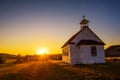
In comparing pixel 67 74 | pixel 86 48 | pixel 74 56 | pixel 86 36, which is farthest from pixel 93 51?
pixel 67 74

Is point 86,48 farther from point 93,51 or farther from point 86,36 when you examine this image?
point 86,36

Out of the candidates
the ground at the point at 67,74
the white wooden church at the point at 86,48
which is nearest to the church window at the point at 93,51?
the white wooden church at the point at 86,48

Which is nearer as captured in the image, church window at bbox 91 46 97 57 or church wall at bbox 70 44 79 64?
church window at bbox 91 46 97 57

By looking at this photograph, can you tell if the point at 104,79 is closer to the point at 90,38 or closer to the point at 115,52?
the point at 90,38

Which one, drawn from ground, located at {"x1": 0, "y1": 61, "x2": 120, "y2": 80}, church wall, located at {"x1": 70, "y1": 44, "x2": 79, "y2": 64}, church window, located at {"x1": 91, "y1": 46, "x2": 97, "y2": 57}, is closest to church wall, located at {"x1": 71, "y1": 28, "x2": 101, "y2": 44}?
church wall, located at {"x1": 70, "y1": 44, "x2": 79, "y2": 64}

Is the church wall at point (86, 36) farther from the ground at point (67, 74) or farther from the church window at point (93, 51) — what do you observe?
the ground at point (67, 74)

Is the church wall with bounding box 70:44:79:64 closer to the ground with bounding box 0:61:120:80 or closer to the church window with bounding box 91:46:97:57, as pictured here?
the church window with bounding box 91:46:97:57

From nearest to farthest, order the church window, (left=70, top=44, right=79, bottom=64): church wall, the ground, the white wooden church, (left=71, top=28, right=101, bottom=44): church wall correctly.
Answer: the ground → the white wooden church → the church window → (left=70, top=44, right=79, bottom=64): church wall → (left=71, top=28, right=101, bottom=44): church wall

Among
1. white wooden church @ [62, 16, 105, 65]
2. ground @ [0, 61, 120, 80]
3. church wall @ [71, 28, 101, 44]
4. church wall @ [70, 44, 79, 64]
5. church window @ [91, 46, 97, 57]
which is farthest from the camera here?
church wall @ [71, 28, 101, 44]

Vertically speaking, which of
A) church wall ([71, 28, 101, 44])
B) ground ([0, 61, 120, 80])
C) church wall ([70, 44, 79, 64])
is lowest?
ground ([0, 61, 120, 80])

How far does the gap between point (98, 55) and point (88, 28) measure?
5955 mm

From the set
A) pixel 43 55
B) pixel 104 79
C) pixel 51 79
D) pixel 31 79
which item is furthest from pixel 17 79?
pixel 43 55

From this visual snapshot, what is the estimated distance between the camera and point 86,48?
31969 mm

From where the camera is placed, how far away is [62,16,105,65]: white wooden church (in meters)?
31.9
